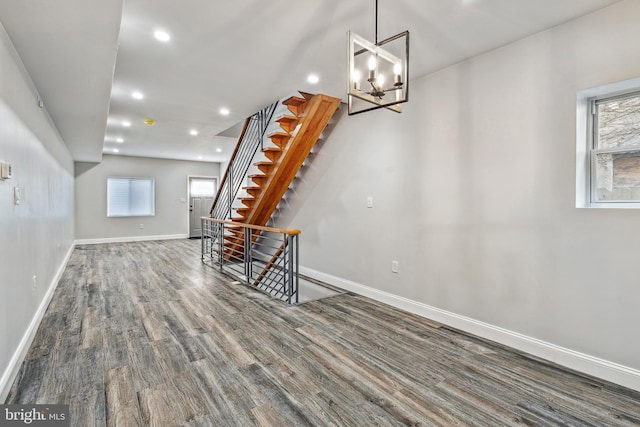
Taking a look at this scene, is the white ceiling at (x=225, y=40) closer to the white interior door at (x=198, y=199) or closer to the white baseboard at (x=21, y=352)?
the white baseboard at (x=21, y=352)

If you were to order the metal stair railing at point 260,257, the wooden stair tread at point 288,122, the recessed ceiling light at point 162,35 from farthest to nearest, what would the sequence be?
1. the wooden stair tread at point 288,122
2. the metal stair railing at point 260,257
3. the recessed ceiling light at point 162,35

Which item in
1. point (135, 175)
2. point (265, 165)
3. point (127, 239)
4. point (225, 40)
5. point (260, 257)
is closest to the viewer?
point (225, 40)

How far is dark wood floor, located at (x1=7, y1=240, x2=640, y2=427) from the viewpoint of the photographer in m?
1.80

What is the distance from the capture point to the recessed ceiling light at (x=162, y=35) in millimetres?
2455

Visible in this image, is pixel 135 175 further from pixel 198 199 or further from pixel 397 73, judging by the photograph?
pixel 397 73

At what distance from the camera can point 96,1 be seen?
1.69m

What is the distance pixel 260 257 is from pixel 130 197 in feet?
17.3

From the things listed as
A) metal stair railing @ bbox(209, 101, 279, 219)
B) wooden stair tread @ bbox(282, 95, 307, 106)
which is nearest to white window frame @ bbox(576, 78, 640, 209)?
wooden stair tread @ bbox(282, 95, 307, 106)

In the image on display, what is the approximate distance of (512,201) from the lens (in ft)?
8.70

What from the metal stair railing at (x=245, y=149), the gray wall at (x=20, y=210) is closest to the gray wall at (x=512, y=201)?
the metal stair railing at (x=245, y=149)

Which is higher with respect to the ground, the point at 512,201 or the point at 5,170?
the point at 5,170

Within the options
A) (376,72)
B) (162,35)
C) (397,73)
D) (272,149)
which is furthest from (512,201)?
(162,35)

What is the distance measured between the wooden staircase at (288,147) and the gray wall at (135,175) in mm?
5408

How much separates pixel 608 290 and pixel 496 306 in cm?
78
